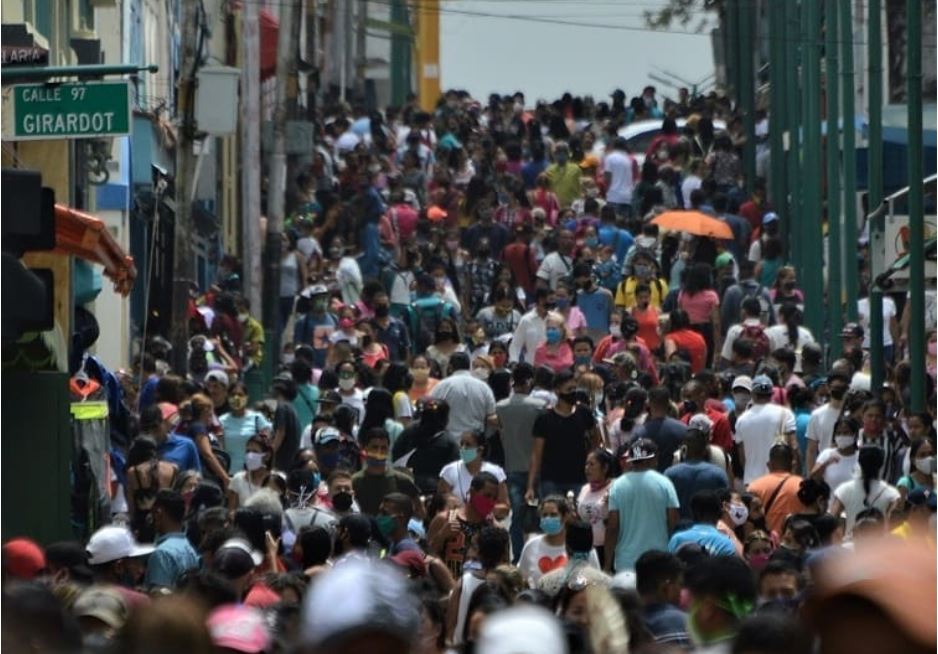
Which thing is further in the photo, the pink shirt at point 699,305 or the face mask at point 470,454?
the pink shirt at point 699,305

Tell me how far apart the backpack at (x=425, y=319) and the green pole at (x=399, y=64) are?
51823 mm

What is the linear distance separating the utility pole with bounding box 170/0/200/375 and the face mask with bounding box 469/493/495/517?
1035 centimetres

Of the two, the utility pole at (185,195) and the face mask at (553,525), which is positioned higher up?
the utility pole at (185,195)

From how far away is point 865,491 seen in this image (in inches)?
703

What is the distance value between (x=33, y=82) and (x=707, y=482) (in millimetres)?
4335

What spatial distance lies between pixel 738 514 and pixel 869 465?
177 cm

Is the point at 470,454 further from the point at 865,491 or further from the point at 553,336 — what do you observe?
the point at 553,336

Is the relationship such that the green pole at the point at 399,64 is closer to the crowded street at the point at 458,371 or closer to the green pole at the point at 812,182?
the crowded street at the point at 458,371

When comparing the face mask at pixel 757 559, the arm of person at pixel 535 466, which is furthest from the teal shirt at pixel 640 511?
the arm of person at pixel 535 466

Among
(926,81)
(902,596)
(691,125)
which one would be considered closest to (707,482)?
(902,596)

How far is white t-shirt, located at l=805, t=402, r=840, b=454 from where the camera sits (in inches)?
810

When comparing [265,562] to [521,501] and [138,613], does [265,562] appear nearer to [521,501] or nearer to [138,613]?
[521,501]

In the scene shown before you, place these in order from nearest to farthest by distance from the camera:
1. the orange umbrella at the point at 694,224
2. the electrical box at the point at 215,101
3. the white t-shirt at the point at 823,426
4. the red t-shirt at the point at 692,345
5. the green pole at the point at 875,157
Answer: the white t-shirt at the point at 823,426
the green pole at the point at 875,157
the red t-shirt at the point at 692,345
the electrical box at the point at 215,101
the orange umbrella at the point at 694,224

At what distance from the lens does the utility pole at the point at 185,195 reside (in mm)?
27812
